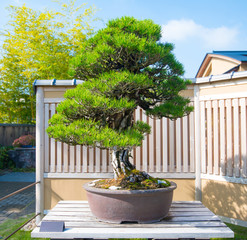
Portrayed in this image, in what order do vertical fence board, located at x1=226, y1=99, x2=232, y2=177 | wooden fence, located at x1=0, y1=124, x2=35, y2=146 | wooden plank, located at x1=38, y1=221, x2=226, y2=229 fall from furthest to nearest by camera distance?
wooden fence, located at x1=0, y1=124, x2=35, y2=146, vertical fence board, located at x1=226, y1=99, x2=232, y2=177, wooden plank, located at x1=38, y1=221, x2=226, y2=229

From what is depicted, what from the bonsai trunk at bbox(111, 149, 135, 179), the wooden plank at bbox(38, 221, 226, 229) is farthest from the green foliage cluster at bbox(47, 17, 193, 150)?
the wooden plank at bbox(38, 221, 226, 229)

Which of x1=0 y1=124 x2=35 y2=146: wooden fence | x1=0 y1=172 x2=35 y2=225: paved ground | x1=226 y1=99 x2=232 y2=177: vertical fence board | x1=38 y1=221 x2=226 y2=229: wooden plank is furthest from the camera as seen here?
x1=0 y1=124 x2=35 y2=146: wooden fence

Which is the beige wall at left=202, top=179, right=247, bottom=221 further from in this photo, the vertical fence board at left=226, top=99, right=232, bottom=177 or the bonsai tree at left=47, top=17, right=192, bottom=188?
the bonsai tree at left=47, top=17, right=192, bottom=188

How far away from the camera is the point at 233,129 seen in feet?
9.88

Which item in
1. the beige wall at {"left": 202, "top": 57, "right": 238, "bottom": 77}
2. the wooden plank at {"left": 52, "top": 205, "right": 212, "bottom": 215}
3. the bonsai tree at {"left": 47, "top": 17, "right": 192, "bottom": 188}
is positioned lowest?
the wooden plank at {"left": 52, "top": 205, "right": 212, "bottom": 215}

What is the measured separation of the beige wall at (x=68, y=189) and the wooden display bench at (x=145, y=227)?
942mm

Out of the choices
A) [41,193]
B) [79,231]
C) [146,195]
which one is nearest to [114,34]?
[146,195]

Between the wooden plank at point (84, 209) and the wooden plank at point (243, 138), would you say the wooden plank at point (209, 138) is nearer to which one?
the wooden plank at point (243, 138)

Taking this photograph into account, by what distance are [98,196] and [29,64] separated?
26.3 ft

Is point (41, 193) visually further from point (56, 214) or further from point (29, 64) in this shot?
point (29, 64)

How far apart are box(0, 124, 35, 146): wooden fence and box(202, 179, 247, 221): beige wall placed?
8634 mm

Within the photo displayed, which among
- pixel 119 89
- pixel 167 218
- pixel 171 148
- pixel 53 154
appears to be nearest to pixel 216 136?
pixel 171 148

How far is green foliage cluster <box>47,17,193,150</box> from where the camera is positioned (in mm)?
1831

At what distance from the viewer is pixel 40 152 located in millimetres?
3180
